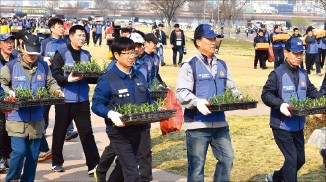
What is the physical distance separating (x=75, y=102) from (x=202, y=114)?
112 inches

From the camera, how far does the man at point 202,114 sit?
22.2 feet

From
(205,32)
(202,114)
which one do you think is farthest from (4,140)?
(205,32)

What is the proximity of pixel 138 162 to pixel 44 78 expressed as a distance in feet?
5.90

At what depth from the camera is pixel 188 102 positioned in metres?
6.61

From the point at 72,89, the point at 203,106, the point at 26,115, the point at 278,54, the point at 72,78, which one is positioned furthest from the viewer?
the point at 278,54

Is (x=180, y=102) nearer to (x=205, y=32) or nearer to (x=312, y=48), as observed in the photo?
(x=205, y=32)

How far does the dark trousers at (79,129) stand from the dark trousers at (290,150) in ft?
9.41

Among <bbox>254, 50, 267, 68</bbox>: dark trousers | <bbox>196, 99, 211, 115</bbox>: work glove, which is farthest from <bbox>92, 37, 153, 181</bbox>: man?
<bbox>254, 50, 267, 68</bbox>: dark trousers

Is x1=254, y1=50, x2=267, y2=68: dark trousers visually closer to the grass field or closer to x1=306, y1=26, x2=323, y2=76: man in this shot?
x1=306, y1=26, x2=323, y2=76: man

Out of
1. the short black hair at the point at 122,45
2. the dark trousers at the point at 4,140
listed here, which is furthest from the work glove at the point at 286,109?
the dark trousers at the point at 4,140

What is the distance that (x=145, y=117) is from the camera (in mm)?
6238

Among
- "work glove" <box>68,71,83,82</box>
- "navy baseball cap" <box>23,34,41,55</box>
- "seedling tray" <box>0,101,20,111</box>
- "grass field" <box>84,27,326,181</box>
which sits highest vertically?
"navy baseball cap" <box>23,34,41,55</box>

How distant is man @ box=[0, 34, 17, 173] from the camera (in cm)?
896

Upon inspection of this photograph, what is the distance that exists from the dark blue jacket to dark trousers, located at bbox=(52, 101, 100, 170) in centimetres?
246
